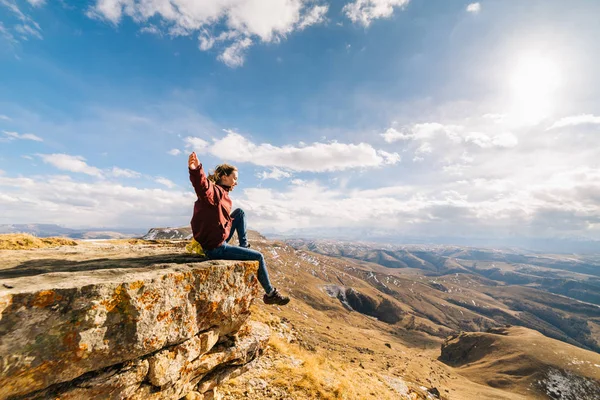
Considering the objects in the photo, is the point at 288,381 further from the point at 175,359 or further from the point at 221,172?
the point at 221,172

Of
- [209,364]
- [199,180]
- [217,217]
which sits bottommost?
[209,364]

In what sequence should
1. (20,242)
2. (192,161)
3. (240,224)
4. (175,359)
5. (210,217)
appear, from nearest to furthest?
(175,359) < (192,161) < (210,217) < (240,224) < (20,242)

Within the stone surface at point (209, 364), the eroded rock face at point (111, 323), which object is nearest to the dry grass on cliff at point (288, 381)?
the stone surface at point (209, 364)

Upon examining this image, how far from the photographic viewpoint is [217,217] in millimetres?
8617

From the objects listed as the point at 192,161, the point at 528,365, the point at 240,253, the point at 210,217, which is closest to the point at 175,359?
the point at 240,253

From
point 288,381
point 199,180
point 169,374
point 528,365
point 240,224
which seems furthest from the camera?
point 528,365

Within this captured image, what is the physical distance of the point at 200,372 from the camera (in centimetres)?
838

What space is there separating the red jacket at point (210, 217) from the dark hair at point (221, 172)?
821 millimetres

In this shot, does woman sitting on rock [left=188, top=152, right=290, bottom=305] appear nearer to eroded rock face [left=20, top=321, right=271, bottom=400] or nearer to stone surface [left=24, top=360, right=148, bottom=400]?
eroded rock face [left=20, top=321, right=271, bottom=400]

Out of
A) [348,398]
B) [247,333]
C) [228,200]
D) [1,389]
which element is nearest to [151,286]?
[1,389]

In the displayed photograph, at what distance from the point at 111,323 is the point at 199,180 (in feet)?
13.3

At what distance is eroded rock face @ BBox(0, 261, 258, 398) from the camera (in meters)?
4.70

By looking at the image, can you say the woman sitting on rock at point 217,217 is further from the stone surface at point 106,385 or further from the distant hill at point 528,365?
the distant hill at point 528,365

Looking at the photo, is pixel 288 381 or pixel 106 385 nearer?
pixel 106 385
